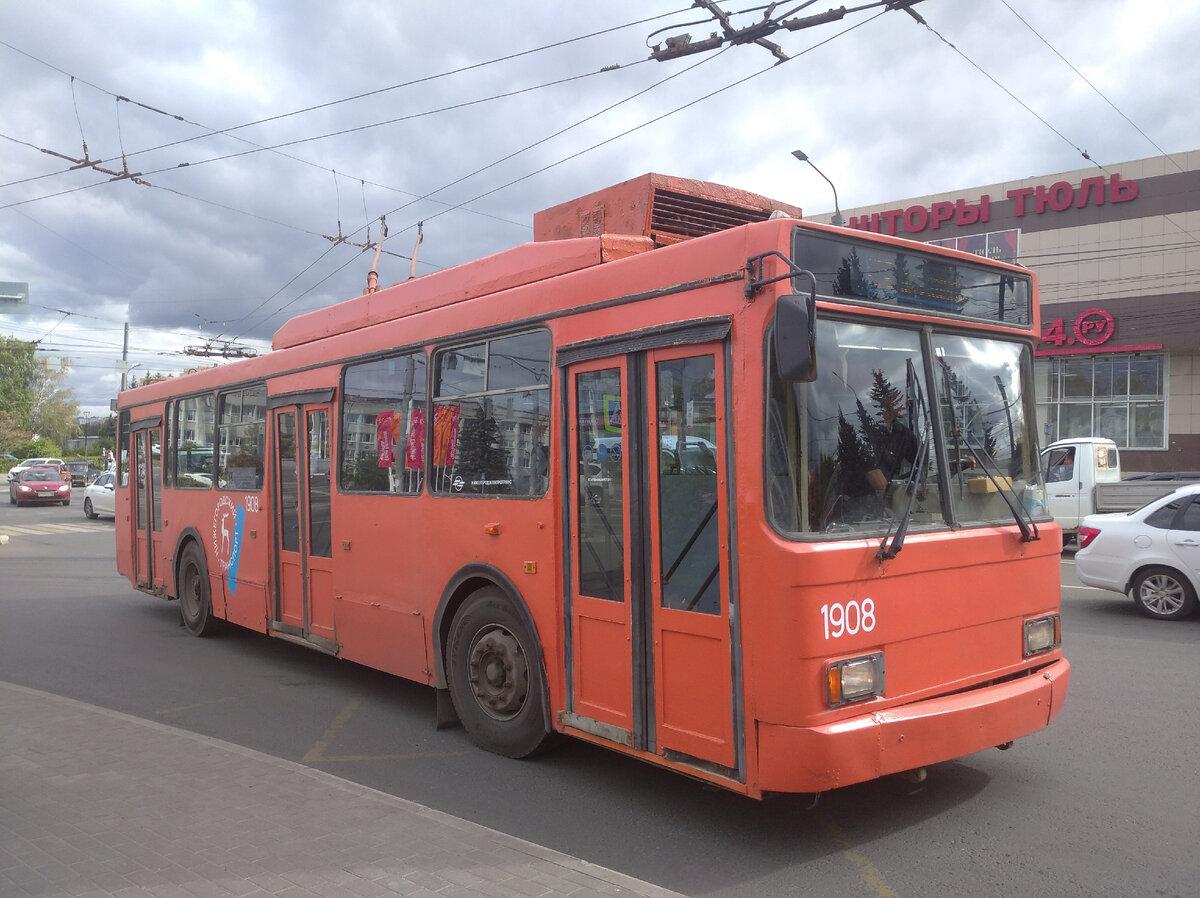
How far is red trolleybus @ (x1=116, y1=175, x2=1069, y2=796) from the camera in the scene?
4.25 metres

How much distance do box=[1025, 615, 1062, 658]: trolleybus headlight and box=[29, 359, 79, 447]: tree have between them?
110578 mm

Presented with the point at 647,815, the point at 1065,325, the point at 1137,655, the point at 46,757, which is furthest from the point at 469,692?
the point at 1065,325

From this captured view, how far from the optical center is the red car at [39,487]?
3759 centimetres

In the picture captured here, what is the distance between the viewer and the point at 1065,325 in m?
30.5

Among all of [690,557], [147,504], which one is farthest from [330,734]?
[147,504]

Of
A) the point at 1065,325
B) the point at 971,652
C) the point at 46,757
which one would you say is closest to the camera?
the point at 971,652

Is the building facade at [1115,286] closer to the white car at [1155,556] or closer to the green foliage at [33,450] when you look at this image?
the white car at [1155,556]

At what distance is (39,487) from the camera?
37.7m

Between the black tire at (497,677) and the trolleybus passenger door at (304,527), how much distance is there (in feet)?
6.87

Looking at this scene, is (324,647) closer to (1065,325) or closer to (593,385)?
(593,385)

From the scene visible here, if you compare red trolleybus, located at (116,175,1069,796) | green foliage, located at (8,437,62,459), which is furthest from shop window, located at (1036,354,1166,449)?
green foliage, located at (8,437,62,459)

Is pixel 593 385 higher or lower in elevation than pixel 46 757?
higher

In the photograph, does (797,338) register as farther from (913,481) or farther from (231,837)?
(231,837)

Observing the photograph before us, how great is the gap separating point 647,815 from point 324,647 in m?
4.04
